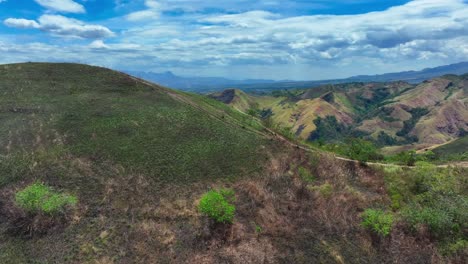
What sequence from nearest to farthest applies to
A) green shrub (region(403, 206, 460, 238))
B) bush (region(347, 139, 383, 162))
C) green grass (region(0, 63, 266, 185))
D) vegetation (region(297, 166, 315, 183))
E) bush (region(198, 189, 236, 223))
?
bush (region(198, 189, 236, 223)) < green shrub (region(403, 206, 460, 238)) < green grass (region(0, 63, 266, 185)) < vegetation (region(297, 166, 315, 183)) < bush (region(347, 139, 383, 162))

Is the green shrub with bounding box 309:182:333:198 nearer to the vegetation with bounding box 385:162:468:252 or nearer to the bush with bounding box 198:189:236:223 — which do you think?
the vegetation with bounding box 385:162:468:252

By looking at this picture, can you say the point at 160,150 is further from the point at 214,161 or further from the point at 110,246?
the point at 110,246

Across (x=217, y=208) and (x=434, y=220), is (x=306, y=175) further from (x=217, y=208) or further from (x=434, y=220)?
(x=217, y=208)

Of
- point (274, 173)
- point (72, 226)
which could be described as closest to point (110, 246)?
point (72, 226)

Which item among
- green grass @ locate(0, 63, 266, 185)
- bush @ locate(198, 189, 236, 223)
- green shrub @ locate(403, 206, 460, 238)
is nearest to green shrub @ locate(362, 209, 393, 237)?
green shrub @ locate(403, 206, 460, 238)

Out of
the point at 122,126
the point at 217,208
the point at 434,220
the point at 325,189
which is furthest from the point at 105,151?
the point at 434,220
